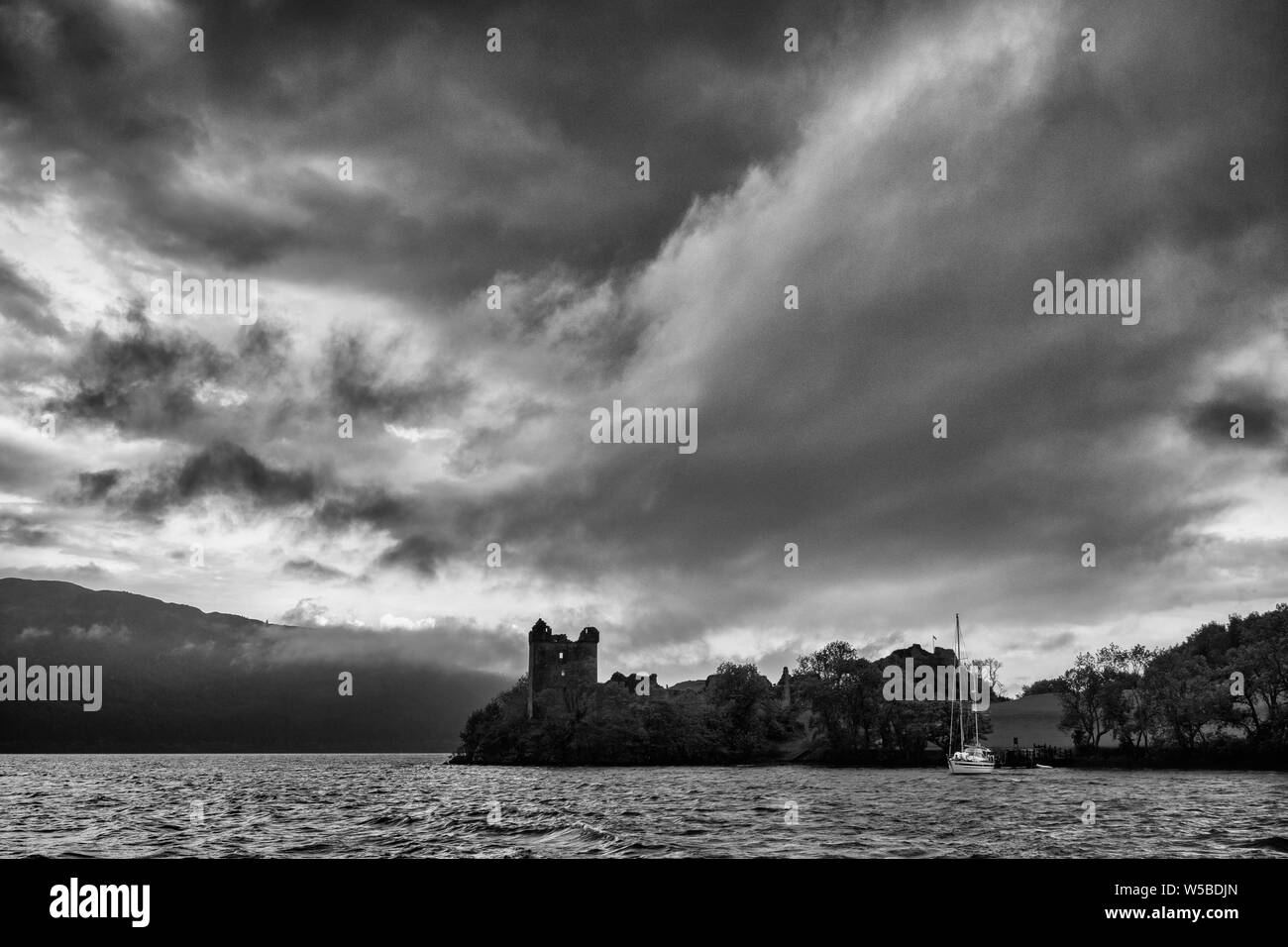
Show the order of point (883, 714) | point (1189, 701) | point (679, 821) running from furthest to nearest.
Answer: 1. point (883, 714)
2. point (1189, 701)
3. point (679, 821)

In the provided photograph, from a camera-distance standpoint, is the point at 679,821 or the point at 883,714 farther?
the point at 883,714

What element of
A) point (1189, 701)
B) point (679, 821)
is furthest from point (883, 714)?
point (679, 821)

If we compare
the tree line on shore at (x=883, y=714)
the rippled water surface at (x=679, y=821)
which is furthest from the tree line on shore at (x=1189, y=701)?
the rippled water surface at (x=679, y=821)

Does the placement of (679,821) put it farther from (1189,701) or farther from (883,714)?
(883,714)

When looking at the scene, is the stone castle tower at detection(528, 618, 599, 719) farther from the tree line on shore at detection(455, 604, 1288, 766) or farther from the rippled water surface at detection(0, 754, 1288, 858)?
the rippled water surface at detection(0, 754, 1288, 858)

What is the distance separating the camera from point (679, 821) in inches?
1816

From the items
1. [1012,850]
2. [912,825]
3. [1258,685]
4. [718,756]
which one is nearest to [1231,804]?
[912,825]

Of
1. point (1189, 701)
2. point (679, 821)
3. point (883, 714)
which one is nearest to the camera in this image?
point (679, 821)
